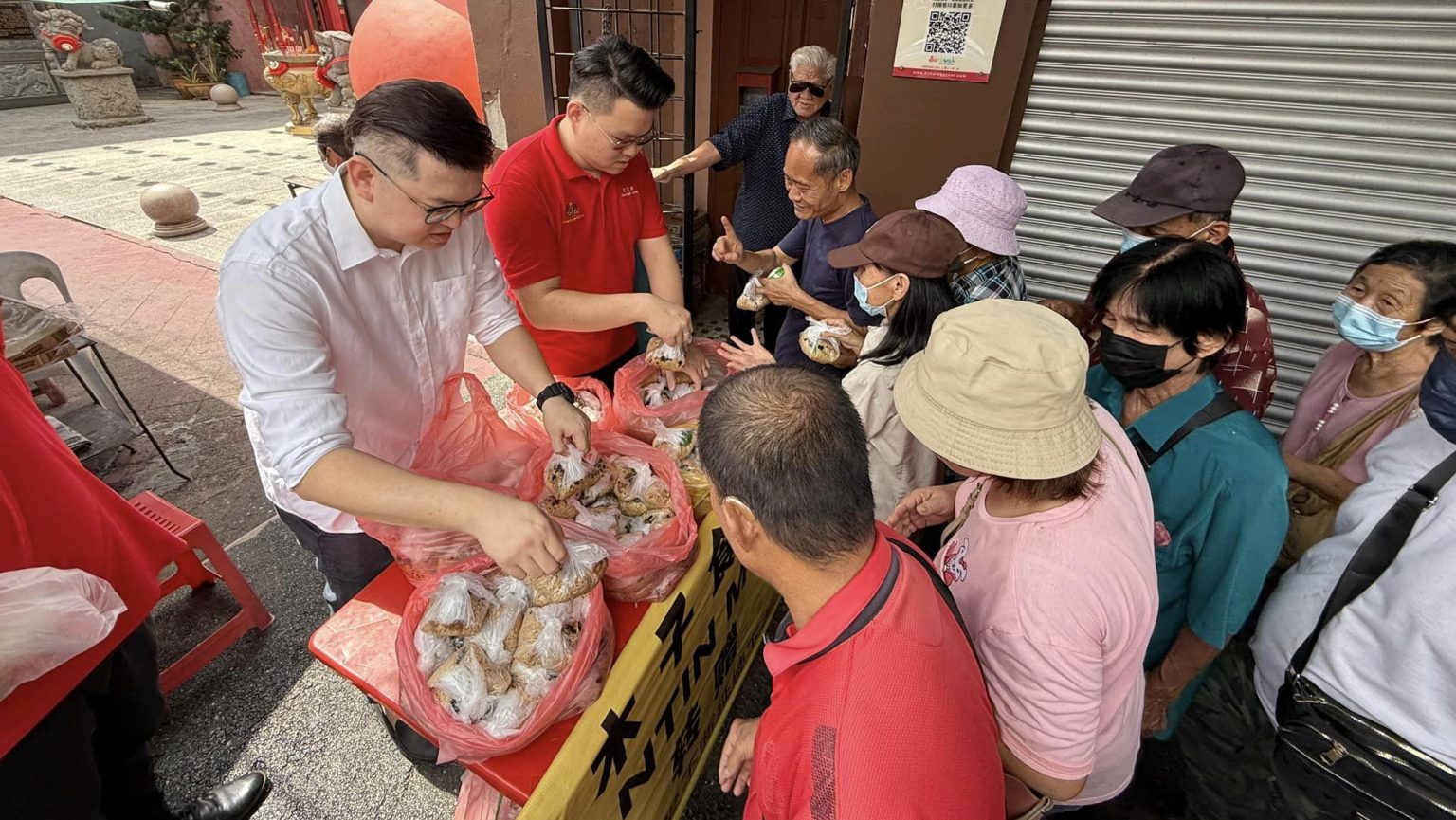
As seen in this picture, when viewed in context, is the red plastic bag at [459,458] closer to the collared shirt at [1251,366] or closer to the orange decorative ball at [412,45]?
the collared shirt at [1251,366]

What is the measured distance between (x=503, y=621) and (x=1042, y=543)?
1233 mm

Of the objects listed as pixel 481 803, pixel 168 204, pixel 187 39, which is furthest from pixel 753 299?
pixel 187 39

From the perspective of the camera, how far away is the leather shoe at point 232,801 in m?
2.00

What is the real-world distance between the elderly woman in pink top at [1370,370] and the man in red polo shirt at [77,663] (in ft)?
11.7

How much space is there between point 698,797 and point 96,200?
1148 cm

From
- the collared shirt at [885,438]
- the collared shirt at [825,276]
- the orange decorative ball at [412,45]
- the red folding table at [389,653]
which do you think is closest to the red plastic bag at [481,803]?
the red folding table at [389,653]

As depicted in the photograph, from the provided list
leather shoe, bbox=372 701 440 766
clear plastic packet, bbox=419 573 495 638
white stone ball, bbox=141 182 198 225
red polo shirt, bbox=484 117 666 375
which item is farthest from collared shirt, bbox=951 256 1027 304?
white stone ball, bbox=141 182 198 225

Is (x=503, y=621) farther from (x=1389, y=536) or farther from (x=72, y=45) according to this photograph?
(x=72, y=45)

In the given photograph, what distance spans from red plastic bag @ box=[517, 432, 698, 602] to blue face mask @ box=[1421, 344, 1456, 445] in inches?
72.2

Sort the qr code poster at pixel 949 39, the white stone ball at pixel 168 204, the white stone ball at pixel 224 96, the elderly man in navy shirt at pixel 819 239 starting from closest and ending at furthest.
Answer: the elderly man in navy shirt at pixel 819 239, the qr code poster at pixel 949 39, the white stone ball at pixel 168 204, the white stone ball at pixel 224 96

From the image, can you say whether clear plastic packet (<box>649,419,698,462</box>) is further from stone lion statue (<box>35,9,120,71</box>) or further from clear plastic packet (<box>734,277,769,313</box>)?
stone lion statue (<box>35,9,120,71</box>)

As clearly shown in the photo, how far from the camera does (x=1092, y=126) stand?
11.7ft

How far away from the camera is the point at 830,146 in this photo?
8.76 feet

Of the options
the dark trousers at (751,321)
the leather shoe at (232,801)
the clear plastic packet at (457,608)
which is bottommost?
the leather shoe at (232,801)
